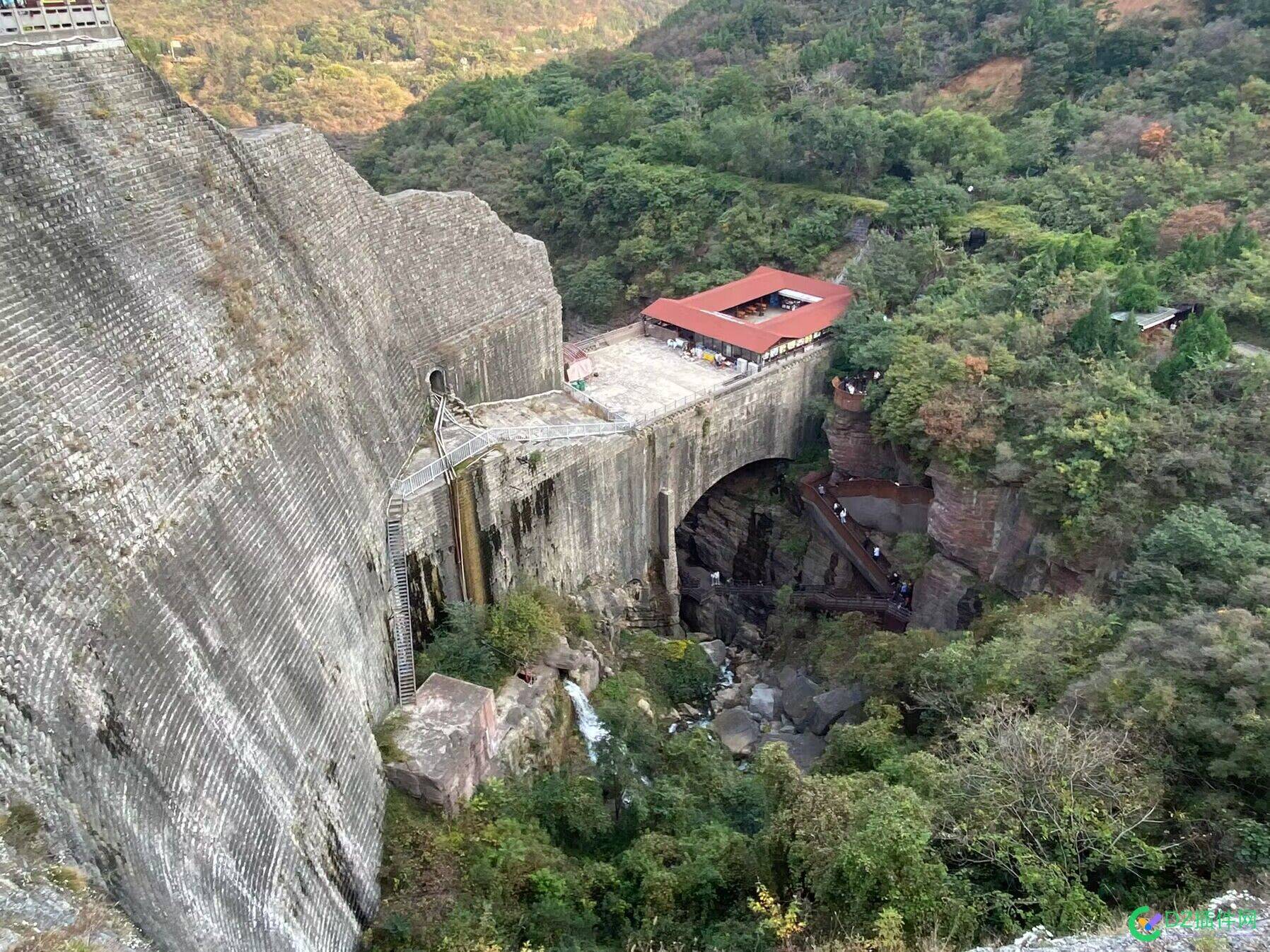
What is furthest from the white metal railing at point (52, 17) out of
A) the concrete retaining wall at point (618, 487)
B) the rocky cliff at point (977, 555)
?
the rocky cliff at point (977, 555)

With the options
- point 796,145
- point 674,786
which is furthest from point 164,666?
point 796,145

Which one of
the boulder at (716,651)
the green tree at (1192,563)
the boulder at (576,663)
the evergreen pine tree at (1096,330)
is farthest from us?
the boulder at (716,651)

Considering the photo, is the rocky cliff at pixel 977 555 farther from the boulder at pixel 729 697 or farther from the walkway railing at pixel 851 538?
the boulder at pixel 729 697

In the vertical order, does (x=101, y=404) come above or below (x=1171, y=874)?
above

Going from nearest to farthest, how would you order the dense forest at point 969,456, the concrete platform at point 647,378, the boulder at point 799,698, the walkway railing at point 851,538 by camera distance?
the dense forest at point 969,456, the boulder at point 799,698, the concrete platform at point 647,378, the walkway railing at point 851,538

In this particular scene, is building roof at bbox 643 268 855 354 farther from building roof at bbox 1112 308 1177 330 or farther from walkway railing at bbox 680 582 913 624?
building roof at bbox 1112 308 1177 330

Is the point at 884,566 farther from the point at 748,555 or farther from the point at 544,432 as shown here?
the point at 544,432

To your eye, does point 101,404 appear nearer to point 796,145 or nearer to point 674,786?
point 674,786
